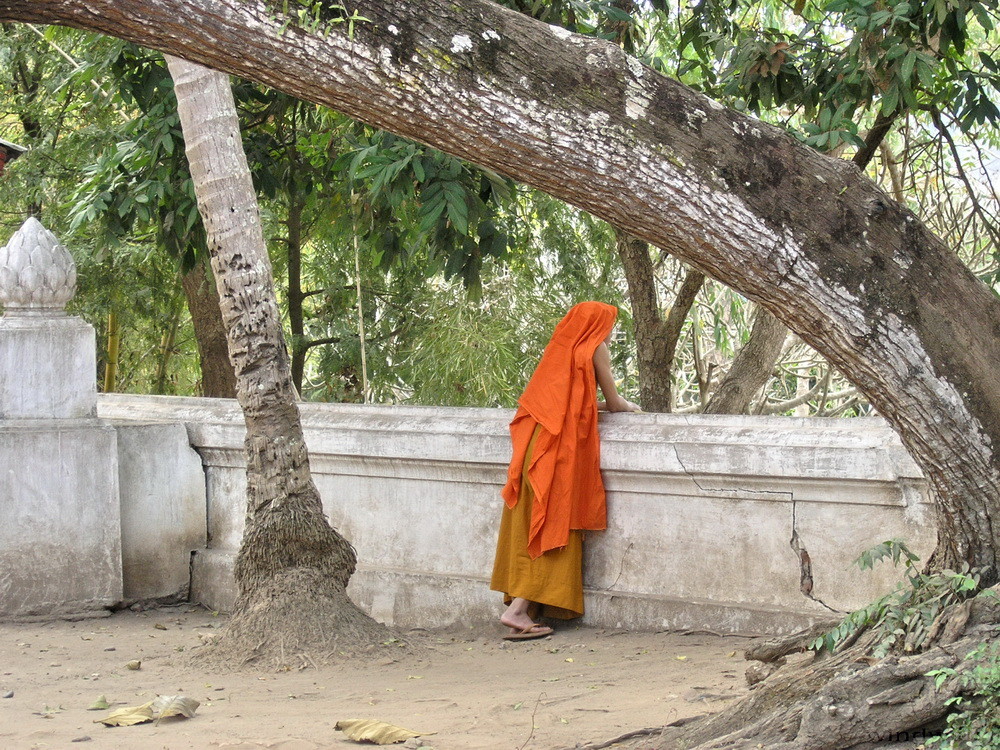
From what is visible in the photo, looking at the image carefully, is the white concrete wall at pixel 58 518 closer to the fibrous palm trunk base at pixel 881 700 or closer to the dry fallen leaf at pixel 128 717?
the dry fallen leaf at pixel 128 717

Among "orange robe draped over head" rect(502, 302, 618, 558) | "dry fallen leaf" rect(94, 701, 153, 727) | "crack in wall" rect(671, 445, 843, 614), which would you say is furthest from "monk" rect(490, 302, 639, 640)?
"dry fallen leaf" rect(94, 701, 153, 727)

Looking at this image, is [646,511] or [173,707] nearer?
[173,707]

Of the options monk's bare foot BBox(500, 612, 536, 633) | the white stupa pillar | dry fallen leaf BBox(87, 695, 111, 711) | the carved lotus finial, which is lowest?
dry fallen leaf BBox(87, 695, 111, 711)

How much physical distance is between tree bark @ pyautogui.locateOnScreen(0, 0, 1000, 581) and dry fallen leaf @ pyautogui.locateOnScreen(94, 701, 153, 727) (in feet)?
8.26

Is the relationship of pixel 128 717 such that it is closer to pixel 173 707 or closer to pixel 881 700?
pixel 173 707

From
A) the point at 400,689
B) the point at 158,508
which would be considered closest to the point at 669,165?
the point at 400,689

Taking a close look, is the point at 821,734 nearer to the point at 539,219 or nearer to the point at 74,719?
the point at 74,719

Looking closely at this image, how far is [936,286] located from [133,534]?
471 cm

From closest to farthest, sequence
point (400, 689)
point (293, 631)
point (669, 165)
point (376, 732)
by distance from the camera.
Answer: point (669, 165), point (376, 732), point (400, 689), point (293, 631)

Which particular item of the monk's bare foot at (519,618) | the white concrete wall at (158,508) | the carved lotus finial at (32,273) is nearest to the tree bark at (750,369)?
the monk's bare foot at (519,618)

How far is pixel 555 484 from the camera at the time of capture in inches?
199

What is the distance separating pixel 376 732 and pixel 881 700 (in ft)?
5.58

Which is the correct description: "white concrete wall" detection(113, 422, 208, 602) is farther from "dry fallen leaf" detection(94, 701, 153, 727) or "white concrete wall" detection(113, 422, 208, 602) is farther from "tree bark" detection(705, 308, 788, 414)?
"tree bark" detection(705, 308, 788, 414)

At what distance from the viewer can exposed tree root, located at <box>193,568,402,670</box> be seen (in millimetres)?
4789
